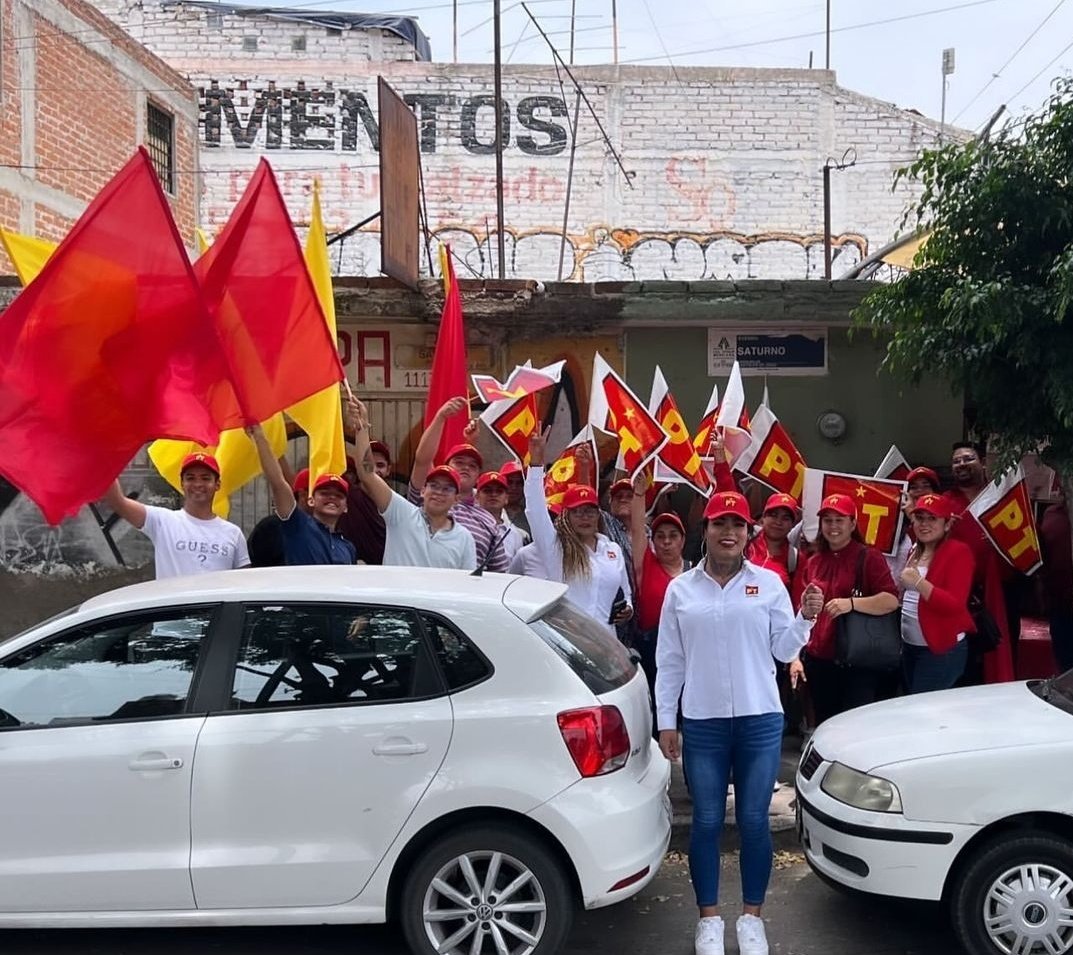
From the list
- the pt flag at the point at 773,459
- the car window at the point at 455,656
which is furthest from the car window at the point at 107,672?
the pt flag at the point at 773,459

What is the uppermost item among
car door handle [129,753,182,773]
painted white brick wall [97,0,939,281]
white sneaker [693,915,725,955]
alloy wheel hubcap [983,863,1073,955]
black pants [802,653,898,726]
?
painted white brick wall [97,0,939,281]

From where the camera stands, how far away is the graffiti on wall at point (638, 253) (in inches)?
683

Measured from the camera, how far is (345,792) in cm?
391

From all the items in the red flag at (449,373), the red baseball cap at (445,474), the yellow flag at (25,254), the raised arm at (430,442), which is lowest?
the red baseball cap at (445,474)

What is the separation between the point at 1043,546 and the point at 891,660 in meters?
1.69

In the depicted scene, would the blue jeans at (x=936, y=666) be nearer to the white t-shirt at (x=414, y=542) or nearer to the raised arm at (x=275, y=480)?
the white t-shirt at (x=414, y=542)

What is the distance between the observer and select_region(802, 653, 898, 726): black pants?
6.03 m

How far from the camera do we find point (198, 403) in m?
5.52

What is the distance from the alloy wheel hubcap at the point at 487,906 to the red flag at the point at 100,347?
2486mm

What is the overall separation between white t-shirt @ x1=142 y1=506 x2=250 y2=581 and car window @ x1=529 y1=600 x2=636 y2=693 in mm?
1936

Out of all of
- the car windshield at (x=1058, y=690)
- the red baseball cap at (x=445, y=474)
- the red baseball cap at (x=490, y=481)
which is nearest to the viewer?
the car windshield at (x=1058, y=690)

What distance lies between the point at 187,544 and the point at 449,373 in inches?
96.7

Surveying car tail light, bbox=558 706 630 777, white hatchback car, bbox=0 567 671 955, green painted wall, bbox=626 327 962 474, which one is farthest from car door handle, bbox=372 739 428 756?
green painted wall, bbox=626 327 962 474

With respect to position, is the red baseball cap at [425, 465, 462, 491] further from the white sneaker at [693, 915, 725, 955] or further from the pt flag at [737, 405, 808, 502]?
the pt flag at [737, 405, 808, 502]
